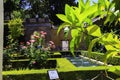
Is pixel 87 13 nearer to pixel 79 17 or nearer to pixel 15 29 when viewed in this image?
pixel 79 17

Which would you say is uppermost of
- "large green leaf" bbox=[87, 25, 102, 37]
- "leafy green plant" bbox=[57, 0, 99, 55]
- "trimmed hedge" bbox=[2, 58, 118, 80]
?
"leafy green plant" bbox=[57, 0, 99, 55]

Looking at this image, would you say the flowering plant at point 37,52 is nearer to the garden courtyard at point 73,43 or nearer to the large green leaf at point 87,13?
the garden courtyard at point 73,43

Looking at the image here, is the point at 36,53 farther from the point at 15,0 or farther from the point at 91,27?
the point at 15,0

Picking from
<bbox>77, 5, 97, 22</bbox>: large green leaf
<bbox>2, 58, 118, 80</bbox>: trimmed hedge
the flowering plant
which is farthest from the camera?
the flowering plant

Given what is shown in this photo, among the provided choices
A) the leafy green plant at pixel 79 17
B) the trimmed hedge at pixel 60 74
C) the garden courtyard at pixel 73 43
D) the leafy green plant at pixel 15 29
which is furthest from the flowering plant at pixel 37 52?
the leafy green plant at pixel 15 29

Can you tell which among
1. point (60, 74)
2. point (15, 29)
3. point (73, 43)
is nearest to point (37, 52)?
point (60, 74)

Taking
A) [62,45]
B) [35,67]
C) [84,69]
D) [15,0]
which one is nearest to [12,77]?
[84,69]

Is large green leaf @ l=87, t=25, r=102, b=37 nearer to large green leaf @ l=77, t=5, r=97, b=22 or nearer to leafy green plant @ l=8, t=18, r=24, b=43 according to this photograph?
large green leaf @ l=77, t=5, r=97, b=22

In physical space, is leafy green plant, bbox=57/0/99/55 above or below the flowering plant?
above

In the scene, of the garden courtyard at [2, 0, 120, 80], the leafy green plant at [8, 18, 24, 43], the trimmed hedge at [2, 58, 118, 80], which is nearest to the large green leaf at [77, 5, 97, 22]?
the garden courtyard at [2, 0, 120, 80]

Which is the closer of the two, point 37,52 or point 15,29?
point 37,52

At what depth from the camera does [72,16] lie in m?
0.82

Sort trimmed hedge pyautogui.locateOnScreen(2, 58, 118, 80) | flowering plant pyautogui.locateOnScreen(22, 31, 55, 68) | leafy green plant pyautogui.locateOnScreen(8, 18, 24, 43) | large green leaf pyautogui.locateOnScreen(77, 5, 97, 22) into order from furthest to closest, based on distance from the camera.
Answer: leafy green plant pyautogui.locateOnScreen(8, 18, 24, 43), flowering plant pyautogui.locateOnScreen(22, 31, 55, 68), trimmed hedge pyautogui.locateOnScreen(2, 58, 118, 80), large green leaf pyautogui.locateOnScreen(77, 5, 97, 22)

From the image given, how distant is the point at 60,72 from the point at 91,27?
8.09 m
